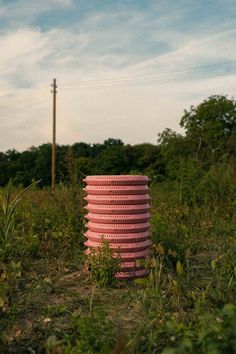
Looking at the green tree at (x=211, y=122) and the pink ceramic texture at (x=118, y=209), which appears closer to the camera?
the pink ceramic texture at (x=118, y=209)

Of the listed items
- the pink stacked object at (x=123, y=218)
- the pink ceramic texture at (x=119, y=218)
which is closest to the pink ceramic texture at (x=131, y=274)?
the pink stacked object at (x=123, y=218)

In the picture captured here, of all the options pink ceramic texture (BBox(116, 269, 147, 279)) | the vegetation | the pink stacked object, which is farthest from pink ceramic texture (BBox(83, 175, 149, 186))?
pink ceramic texture (BBox(116, 269, 147, 279))

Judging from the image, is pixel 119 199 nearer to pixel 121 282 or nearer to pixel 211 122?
pixel 121 282

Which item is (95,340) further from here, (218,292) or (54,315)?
(218,292)

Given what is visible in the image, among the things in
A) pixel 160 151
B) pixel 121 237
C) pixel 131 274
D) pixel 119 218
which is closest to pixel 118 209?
pixel 119 218

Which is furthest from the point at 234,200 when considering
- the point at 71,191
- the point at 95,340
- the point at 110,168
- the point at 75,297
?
the point at 110,168

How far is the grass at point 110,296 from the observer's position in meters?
2.77

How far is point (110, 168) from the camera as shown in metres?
50.2

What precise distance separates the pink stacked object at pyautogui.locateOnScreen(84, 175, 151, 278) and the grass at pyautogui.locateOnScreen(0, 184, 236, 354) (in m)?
0.19

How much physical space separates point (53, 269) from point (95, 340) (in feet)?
8.16

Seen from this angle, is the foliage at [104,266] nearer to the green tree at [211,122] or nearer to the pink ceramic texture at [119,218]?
the pink ceramic texture at [119,218]

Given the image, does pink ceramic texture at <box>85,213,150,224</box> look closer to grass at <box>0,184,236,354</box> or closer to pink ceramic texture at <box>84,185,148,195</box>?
pink ceramic texture at <box>84,185,148,195</box>

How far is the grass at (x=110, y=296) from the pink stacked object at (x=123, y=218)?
7.6 inches

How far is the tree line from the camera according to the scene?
1372 inches
